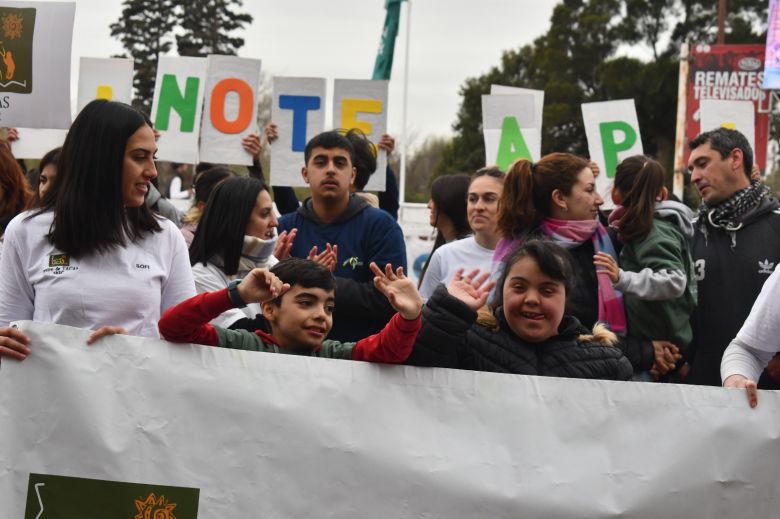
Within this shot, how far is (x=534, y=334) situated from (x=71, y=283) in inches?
55.1

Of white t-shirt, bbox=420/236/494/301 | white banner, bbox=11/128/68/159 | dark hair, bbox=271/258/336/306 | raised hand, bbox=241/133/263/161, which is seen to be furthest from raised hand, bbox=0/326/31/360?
white banner, bbox=11/128/68/159

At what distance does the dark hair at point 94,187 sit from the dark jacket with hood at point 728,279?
8.10ft

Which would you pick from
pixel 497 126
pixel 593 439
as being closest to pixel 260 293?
pixel 593 439

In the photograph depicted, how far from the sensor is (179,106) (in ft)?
26.6

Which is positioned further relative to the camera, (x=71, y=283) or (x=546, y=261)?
(x=546, y=261)

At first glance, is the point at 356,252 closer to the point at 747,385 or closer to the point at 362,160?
the point at 362,160

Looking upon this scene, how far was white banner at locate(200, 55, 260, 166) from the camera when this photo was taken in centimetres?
755

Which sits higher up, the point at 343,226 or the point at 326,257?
the point at 343,226

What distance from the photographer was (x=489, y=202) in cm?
530

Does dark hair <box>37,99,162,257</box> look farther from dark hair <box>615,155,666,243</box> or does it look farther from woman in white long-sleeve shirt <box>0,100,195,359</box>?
dark hair <box>615,155,666,243</box>

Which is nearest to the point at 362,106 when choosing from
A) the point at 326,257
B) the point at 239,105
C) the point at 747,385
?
the point at 239,105

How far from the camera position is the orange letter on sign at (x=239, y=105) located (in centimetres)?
757

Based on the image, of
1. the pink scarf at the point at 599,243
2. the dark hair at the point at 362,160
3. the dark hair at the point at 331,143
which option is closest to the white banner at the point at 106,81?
the dark hair at the point at 362,160

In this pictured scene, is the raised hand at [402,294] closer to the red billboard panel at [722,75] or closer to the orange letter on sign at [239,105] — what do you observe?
the orange letter on sign at [239,105]
